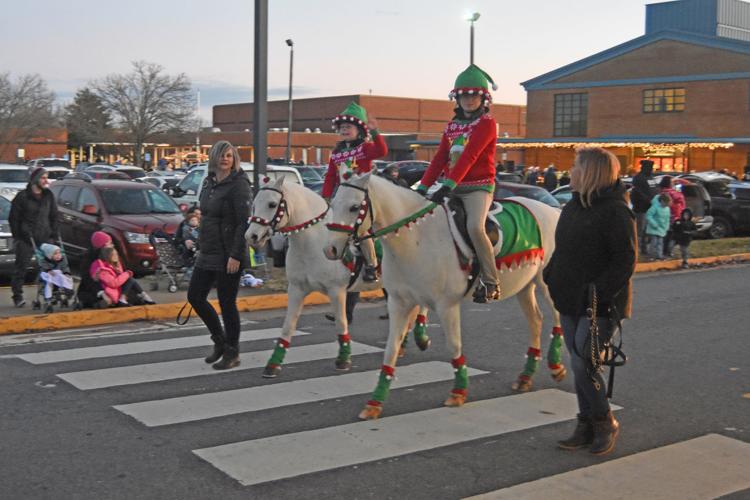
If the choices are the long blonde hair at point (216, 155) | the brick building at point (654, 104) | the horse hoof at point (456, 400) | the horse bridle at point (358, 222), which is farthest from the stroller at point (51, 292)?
the brick building at point (654, 104)

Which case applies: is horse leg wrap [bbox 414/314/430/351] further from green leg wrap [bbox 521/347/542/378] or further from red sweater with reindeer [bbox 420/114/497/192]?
red sweater with reindeer [bbox 420/114/497/192]

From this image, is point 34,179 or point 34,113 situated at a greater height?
point 34,113

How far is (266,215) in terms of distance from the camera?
8.09 m

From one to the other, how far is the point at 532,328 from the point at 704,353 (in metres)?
2.65

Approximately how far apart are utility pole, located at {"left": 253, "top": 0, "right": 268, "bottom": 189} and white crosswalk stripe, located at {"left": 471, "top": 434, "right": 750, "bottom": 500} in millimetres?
9927

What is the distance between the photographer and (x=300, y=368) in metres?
8.85

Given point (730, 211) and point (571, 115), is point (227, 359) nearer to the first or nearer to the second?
point (730, 211)

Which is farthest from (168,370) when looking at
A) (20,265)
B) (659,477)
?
(20,265)

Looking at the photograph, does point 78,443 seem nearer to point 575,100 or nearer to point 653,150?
point 653,150

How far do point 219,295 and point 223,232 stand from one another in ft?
2.12

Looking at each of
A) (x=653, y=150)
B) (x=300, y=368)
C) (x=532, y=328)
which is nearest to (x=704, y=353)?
(x=532, y=328)

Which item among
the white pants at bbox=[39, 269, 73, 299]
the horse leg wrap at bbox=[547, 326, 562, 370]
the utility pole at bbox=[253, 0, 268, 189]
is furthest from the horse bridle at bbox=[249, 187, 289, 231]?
the utility pole at bbox=[253, 0, 268, 189]

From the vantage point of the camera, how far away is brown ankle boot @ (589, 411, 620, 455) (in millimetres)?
6172

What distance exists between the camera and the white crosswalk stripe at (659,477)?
5453 mm
